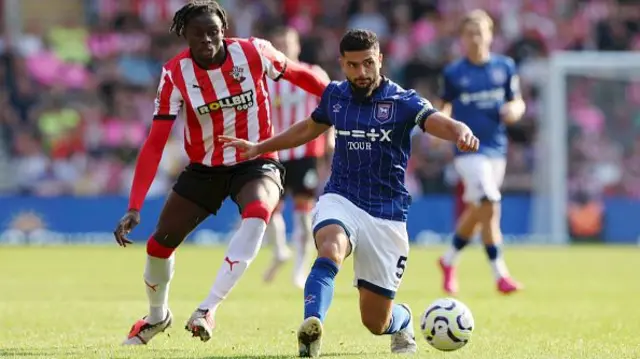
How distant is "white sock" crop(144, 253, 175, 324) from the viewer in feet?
26.7

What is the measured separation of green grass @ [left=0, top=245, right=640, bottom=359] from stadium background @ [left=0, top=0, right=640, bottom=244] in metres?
3.93

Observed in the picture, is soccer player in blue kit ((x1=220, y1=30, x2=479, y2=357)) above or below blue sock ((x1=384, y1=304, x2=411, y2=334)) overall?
above

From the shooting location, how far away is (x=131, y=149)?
24312 millimetres

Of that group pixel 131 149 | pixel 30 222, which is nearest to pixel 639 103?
pixel 131 149

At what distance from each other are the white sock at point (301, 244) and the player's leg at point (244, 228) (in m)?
5.32

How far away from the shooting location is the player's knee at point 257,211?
783 centimetres

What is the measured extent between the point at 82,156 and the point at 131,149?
93 centimetres

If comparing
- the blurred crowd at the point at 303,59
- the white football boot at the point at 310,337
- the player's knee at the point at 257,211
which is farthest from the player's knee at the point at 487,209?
the blurred crowd at the point at 303,59

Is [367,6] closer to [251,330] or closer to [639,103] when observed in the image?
[639,103]

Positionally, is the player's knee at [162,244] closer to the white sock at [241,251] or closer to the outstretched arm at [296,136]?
the white sock at [241,251]

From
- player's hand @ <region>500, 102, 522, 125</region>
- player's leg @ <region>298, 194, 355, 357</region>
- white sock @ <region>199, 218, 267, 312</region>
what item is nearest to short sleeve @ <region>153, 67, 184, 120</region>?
white sock @ <region>199, 218, 267, 312</region>

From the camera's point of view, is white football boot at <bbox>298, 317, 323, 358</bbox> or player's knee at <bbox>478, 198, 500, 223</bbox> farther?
player's knee at <bbox>478, 198, 500, 223</bbox>

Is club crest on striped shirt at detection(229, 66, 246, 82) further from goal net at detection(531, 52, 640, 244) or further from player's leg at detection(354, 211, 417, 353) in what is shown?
goal net at detection(531, 52, 640, 244)

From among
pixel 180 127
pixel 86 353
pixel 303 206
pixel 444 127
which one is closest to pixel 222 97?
pixel 444 127
